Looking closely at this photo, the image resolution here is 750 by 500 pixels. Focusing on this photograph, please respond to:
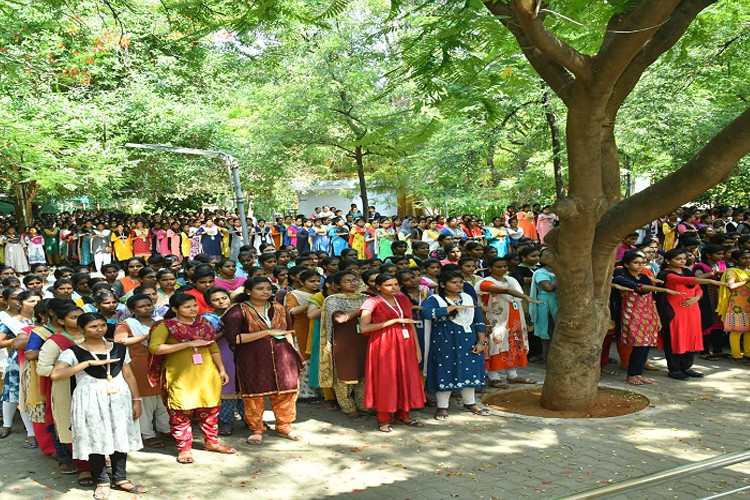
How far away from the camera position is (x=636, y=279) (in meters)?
8.75

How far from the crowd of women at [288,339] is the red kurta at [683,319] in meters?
0.02

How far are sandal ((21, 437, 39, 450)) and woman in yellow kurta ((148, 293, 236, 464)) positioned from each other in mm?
1392

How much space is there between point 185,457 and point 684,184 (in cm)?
456

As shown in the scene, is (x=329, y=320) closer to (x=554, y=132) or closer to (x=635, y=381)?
(x=635, y=381)

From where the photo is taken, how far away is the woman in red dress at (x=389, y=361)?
7.11m

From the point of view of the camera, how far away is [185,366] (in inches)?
246

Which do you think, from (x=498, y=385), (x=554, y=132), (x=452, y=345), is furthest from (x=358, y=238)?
(x=452, y=345)

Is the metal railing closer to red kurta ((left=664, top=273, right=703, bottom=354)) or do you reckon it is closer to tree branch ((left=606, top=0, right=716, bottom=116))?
tree branch ((left=606, top=0, right=716, bottom=116))

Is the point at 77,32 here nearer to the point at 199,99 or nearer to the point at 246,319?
the point at 199,99

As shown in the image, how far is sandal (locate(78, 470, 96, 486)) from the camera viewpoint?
19.1 feet

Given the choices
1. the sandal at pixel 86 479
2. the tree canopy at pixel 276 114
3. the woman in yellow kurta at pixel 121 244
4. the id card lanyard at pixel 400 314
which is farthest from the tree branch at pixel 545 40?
the woman in yellow kurta at pixel 121 244

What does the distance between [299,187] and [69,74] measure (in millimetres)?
14294

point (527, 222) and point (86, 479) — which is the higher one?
point (527, 222)

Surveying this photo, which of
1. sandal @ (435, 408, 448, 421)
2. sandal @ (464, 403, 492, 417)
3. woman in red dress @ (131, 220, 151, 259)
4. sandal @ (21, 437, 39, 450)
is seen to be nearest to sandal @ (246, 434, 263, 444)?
sandal @ (435, 408, 448, 421)
